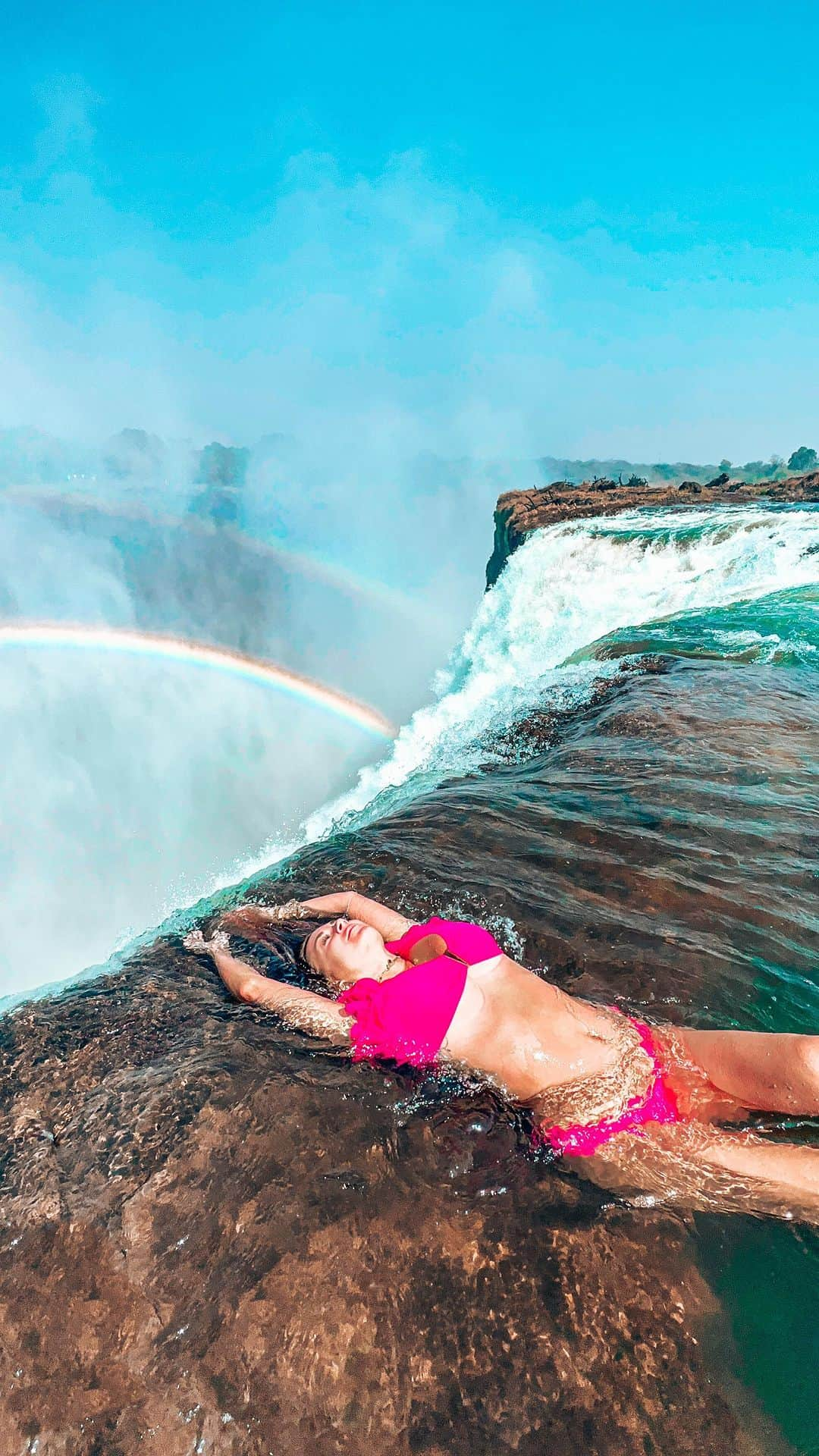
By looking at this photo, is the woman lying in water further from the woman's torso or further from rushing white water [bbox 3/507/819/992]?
rushing white water [bbox 3/507/819/992]

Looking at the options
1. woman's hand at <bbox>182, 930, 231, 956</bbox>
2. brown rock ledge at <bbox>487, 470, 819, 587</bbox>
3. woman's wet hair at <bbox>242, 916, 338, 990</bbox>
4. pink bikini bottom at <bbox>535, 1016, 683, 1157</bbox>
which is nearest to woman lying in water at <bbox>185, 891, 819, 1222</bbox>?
pink bikini bottom at <bbox>535, 1016, 683, 1157</bbox>

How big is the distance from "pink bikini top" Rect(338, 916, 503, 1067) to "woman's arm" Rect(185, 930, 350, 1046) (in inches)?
3.7

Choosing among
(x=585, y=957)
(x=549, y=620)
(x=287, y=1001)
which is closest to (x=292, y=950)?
(x=287, y=1001)

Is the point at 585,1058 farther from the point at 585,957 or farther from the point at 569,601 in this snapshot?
the point at 569,601

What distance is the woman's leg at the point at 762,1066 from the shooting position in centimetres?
273

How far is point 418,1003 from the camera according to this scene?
10.9 ft

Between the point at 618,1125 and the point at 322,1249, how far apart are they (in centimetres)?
137

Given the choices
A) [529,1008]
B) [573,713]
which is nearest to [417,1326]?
[529,1008]

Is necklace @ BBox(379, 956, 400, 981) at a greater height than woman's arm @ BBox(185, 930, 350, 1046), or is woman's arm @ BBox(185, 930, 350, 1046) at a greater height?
necklace @ BBox(379, 956, 400, 981)

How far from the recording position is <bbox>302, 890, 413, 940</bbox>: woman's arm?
168 inches

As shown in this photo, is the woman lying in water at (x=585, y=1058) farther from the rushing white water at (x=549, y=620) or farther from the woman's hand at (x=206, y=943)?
the rushing white water at (x=549, y=620)

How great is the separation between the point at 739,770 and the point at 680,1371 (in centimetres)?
521

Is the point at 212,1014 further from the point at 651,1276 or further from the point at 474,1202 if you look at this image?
the point at 651,1276

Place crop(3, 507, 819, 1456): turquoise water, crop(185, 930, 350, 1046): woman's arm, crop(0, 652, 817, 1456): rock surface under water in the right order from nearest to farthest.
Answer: crop(0, 652, 817, 1456): rock surface under water, crop(3, 507, 819, 1456): turquoise water, crop(185, 930, 350, 1046): woman's arm
